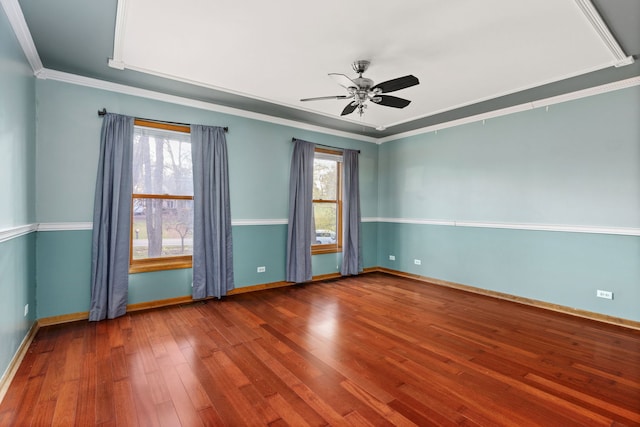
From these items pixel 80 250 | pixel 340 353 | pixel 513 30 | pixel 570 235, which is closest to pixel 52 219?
pixel 80 250

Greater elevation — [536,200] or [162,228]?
[536,200]

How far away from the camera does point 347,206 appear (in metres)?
5.78

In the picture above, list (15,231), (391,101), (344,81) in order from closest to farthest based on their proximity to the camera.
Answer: (15,231) < (344,81) < (391,101)

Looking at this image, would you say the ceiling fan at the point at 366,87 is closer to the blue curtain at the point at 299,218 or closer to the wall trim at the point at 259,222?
the blue curtain at the point at 299,218

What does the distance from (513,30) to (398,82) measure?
999 millimetres

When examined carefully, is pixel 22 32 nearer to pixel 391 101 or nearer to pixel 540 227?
pixel 391 101

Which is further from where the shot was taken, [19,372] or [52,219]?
[52,219]

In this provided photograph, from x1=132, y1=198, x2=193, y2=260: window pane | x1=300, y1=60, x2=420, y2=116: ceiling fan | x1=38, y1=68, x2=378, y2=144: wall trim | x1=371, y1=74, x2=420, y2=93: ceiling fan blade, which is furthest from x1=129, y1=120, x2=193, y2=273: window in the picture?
x1=371, y1=74, x2=420, y2=93: ceiling fan blade

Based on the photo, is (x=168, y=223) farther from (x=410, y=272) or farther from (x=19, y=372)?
(x=410, y=272)

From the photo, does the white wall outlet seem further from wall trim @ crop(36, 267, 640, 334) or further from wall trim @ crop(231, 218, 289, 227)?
wall trim @ crop(231, 218, 289, 227)

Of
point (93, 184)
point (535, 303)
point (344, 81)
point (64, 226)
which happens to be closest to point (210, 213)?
point (93, 184)

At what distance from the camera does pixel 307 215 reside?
5.26m

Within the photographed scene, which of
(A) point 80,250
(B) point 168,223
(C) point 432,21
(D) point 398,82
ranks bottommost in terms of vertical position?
(A) point 80,250

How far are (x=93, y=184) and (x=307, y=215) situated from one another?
3.03 m
